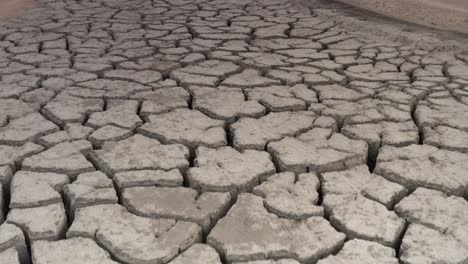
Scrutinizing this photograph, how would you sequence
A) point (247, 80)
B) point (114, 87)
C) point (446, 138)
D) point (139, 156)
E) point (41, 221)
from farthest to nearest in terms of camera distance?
point (247, 80) → point (114, 87) → point (446, 138) → point (139, 156) → point (41, 221)

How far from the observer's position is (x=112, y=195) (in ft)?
6.02

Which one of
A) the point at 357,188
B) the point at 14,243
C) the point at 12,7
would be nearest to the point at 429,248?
the point at 357,188

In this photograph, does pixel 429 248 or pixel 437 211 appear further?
pixel 437 211

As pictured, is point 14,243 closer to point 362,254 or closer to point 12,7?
point 362,254

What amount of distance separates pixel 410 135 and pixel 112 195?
49.7 inches

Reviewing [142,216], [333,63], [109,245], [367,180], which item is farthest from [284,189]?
[333,63]

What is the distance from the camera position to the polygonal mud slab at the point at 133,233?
1553mm

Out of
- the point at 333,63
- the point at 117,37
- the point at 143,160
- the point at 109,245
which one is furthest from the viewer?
the point at 117,37

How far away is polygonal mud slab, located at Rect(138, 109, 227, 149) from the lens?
2234 mm

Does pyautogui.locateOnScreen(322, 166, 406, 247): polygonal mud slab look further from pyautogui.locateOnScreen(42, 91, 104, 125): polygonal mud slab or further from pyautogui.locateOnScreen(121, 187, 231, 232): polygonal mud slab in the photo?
pyautogui.locateOnScreen(42, 91, 104, 125): polygonal mud slab

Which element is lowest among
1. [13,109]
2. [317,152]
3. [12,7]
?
[12,7]

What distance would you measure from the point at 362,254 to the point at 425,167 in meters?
0.63

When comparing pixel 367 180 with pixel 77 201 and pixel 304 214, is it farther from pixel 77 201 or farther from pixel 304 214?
pixel 77 201

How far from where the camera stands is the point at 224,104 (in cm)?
262
